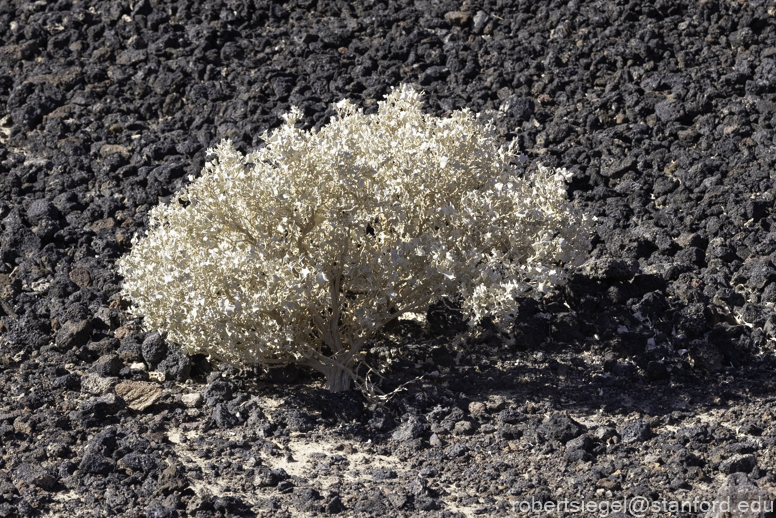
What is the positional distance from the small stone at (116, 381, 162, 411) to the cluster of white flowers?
500 mm

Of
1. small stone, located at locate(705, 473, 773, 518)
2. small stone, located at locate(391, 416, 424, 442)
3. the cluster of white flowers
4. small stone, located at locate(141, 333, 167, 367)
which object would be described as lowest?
small stone, located at locate(705, 473, 773, 518)

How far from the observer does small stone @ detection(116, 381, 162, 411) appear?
7.09m

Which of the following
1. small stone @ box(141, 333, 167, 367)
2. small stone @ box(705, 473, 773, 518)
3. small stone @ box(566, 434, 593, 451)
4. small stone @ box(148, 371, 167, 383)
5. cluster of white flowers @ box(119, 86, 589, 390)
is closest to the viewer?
small stone @ box(705, 473, 773, 518)

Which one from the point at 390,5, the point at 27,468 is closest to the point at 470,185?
the point at 27,468

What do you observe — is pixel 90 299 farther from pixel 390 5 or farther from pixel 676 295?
pixel 390 5

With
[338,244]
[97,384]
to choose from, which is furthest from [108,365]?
[338,244]

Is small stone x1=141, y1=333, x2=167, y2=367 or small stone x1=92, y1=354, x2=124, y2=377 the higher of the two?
small stone x1=141, y1=333, x2=167, y2=367

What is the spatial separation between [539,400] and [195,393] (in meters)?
2.75

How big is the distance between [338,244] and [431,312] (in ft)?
5.39

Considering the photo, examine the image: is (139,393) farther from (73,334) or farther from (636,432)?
(636,432)

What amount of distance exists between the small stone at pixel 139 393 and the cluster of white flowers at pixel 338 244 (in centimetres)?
50

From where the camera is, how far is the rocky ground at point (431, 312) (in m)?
6.05

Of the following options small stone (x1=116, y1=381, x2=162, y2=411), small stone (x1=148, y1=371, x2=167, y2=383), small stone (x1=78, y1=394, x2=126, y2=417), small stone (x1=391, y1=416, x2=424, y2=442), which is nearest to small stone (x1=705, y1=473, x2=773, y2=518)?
small stone (x1=391, y1=416, x2=424, y2=442)

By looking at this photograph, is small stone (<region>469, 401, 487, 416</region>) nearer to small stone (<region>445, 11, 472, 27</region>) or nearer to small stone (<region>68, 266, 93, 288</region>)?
small stone (<region>68, 266, 93, 288</region>)
